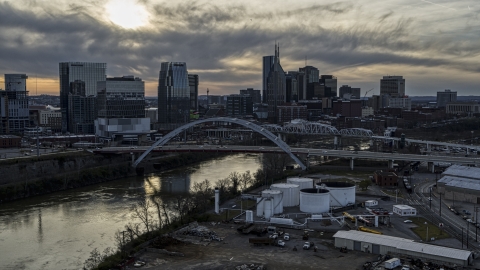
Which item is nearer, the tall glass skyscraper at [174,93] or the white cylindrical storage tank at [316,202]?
the white cylindrical storage tank at [316,202]

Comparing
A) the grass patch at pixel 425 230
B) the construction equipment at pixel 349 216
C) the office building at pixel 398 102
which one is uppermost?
the office building at pixel 398 102

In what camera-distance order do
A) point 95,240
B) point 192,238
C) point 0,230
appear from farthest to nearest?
point 0,230 → point 95,240 → point 192,238

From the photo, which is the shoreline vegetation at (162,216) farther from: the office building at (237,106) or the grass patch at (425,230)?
the office building at (237,106)

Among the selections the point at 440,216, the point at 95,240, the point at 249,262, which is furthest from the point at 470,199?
the point at 95,240

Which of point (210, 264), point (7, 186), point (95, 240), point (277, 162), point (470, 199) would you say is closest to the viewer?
point (210, 264)

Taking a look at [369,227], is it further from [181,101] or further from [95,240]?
[181,101]

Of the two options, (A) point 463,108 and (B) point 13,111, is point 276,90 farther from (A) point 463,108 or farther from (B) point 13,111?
(B) point 13,111

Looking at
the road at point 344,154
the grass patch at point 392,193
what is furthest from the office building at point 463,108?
the grass patch at point 392,193
